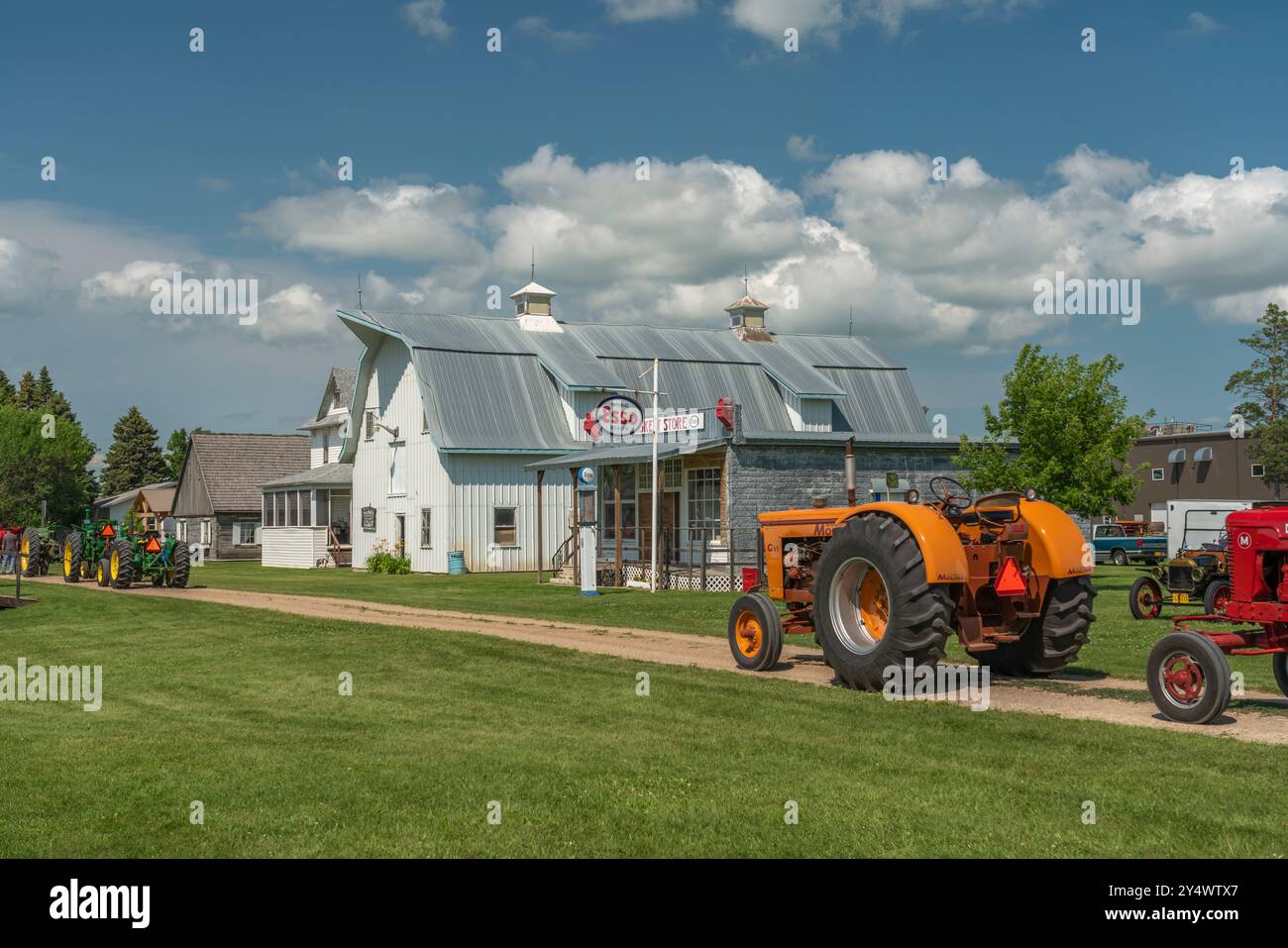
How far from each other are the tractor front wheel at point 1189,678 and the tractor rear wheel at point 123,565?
81.3ft

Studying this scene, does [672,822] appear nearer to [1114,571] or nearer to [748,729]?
[748,729]

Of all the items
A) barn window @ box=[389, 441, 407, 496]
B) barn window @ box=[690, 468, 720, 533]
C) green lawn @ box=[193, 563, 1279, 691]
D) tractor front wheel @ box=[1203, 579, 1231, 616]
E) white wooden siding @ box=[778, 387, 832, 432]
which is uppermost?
white wooden siding @ box=[778, 387, 832, 432]

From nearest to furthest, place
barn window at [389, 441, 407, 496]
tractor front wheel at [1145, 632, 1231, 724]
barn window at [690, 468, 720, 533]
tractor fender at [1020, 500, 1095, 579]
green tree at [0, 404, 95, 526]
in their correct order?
tractor front wheel at [1145, 632, 1231, 724] < tractor fender at [1020, 500, 1095, 579] < barn window at [690, 468, 720, 533] < barn window at [389, 441, 407, 496] < green tree at [0, 404, 95, 526]

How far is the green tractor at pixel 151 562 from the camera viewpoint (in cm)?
2953

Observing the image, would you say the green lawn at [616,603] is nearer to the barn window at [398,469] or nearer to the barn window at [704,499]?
the barn window at [704,499]

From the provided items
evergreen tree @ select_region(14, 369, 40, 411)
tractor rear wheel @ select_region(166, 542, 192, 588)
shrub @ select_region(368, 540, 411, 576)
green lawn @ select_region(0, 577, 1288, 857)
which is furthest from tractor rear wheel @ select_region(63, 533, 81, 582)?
evergreen tree @ select_region(14, 369, 40, 411)

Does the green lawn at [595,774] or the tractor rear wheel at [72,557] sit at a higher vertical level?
the tractor rear wheel at [72,557]

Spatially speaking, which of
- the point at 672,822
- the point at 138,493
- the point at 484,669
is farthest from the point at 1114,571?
the point at 138,493

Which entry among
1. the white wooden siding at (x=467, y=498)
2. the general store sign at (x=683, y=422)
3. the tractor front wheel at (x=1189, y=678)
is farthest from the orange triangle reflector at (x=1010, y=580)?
the white wooden siding at (x=467, y=498)

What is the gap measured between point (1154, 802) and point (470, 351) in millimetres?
36382

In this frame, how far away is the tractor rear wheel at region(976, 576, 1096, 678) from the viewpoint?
478 inches

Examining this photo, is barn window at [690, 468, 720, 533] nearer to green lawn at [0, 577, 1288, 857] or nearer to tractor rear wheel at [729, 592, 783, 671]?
tractor rear wheel at [729, 592, 783, 671]

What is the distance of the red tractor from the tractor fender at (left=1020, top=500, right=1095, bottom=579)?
1.50 m

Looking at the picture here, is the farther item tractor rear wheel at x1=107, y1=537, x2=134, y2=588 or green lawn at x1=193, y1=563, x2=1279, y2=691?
tractor rear wheel at x1=107, y1=537, x2=134, y2=588
